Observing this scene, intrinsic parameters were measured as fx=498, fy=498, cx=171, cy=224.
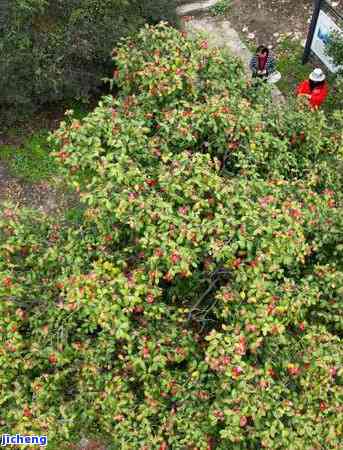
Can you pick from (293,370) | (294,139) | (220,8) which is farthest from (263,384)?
(220,8)

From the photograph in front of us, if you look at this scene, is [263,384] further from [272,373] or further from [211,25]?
[211,25]

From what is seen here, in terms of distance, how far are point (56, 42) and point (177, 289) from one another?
4403 millimetres

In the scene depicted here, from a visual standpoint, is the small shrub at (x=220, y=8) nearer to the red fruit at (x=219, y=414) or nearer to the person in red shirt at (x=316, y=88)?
the person in red shirt at (x=316, y=88)

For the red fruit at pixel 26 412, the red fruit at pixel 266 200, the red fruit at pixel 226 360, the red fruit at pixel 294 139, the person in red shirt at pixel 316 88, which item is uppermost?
the person in red shirt at pixel 316 88

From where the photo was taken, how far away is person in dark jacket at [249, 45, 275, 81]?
25.3ft

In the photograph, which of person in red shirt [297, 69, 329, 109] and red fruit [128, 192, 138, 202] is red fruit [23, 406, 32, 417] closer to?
red fruit [128, 192, 138, 202]

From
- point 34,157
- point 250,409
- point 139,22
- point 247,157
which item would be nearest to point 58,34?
point 139,22

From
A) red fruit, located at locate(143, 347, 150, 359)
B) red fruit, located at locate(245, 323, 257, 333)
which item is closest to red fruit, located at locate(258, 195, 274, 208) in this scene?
red fruit, located at locate(245, 323, 257, 333)

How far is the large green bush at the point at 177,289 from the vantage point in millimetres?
4160

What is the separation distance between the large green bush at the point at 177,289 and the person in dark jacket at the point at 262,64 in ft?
9.02

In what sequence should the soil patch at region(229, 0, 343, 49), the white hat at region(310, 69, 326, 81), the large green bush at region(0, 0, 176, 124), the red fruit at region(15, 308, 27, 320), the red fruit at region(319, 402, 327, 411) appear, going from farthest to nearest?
the soil patch at region(229, 0, 343, 49), the white hat at region(310, 69, 326, 81), the large green bush at region(0, 0, 176, 124), the red fruit at region(15, 308, 27, 320), the red fruit at region(319, 402, 327, 411)

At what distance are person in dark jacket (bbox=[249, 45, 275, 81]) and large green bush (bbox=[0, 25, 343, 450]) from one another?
2.75 m

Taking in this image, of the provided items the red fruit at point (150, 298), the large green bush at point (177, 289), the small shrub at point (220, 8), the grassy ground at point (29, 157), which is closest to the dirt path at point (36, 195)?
the grassy ground at point (29, 157)

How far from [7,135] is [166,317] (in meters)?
4.99
